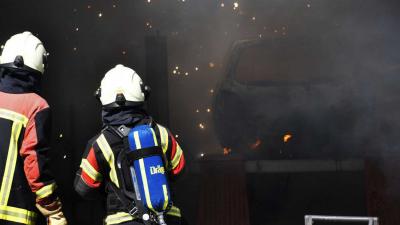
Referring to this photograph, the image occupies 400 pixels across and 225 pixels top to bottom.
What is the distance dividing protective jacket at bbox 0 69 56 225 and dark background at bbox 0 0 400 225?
11.4ft

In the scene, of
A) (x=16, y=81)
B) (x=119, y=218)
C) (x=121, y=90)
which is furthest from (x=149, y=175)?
(x=16, y=81)

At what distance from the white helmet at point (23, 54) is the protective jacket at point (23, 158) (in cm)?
19

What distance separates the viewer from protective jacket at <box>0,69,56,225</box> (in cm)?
364

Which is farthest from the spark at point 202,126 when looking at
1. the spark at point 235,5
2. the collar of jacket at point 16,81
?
the collar of jacket at point 16,81

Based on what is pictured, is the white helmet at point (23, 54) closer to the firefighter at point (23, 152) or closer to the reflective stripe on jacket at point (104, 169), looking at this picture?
the firefighter at point (23, 152)

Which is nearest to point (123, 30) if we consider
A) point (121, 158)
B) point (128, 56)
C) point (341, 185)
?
point (128, 56)

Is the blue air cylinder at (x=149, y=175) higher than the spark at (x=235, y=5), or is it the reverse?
the spark at (x=235, y=5)

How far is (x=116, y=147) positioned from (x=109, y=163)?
11 cm

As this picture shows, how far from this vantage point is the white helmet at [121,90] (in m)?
3.75

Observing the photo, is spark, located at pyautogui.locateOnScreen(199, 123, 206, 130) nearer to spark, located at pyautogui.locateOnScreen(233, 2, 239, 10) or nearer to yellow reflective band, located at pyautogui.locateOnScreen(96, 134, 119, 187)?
spark, located at pyautogui.locateOnScreen(233, 2, 239, 10)

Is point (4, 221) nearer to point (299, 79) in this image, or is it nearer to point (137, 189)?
point (137, 189)

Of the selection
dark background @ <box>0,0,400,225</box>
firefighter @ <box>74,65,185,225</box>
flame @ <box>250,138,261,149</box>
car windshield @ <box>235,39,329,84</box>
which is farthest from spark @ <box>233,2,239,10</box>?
firefighter @ <box>74,65,185,225</box>

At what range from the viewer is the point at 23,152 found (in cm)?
367

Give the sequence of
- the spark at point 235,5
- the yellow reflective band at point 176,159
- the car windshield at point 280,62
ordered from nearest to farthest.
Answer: the yellow reflective band at point 176,159 < the car windshield at point 280,62 < the spark at point 235,5
